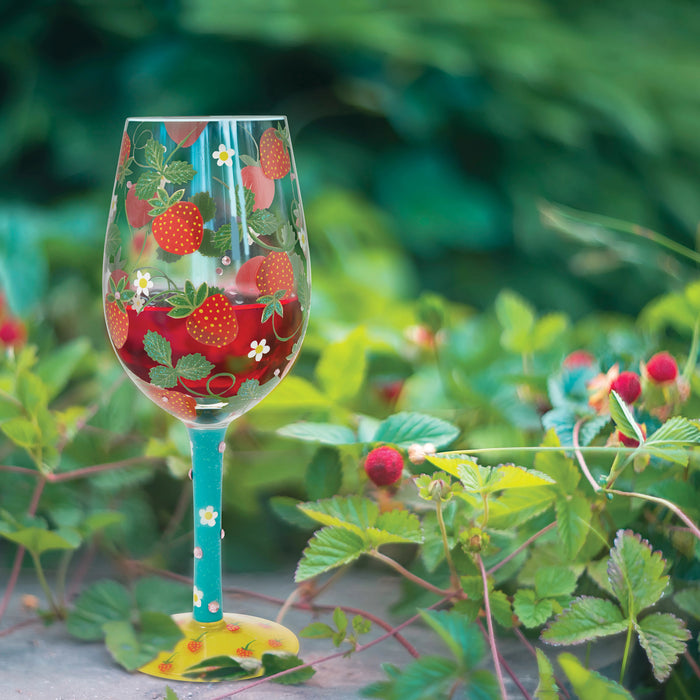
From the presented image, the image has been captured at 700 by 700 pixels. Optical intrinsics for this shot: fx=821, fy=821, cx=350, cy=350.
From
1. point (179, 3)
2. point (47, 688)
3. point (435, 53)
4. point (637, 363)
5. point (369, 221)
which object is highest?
point (179, 3)

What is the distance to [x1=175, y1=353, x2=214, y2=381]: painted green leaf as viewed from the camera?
0.66 m

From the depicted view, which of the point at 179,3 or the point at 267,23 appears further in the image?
the point at 179,3

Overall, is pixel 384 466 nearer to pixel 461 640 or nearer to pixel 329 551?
pixel 329 551

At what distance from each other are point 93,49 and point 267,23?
0.50 metres

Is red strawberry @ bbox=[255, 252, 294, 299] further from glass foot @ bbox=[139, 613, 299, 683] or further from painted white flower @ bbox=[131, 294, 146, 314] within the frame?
glass foot @ bbox=[139, 613, 299, 683]

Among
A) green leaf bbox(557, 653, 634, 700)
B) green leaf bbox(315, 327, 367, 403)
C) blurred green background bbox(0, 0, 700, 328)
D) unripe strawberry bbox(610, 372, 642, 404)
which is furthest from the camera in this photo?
blurred green background bbox(0, 0, 700, 328)

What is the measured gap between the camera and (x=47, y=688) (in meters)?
0.67

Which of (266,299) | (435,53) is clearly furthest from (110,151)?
(266,299)

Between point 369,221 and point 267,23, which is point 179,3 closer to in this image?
point 267,23

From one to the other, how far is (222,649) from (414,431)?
251 mm

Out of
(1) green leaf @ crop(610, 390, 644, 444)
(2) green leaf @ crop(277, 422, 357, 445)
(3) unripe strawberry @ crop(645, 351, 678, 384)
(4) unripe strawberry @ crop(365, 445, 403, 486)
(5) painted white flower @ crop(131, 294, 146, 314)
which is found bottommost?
(4) unripe strawberry @ crop(365, 445, 403, 486)

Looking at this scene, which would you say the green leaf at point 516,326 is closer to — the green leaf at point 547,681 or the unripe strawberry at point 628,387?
the unripe strawberry at point 628,387

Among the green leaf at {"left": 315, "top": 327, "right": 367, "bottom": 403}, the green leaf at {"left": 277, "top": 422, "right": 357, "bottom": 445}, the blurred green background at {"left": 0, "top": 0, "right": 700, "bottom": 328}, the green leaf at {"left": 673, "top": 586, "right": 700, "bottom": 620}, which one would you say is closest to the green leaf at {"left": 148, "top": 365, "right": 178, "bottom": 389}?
the green leaf at {"left": 277, "top": 422, "right": 357, "bottom": 445}

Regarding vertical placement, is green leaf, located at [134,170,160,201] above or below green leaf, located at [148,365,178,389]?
above
